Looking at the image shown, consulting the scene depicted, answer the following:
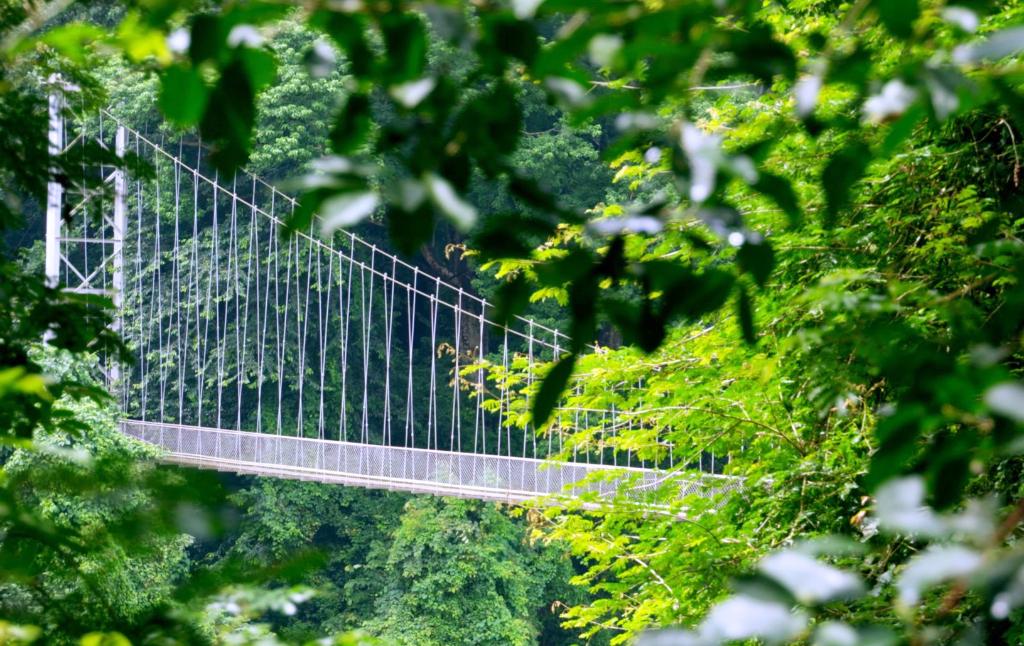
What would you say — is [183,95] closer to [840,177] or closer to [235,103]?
[235,103]

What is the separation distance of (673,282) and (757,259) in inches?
1.6

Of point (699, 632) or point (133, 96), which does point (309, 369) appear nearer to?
point (133, 96)

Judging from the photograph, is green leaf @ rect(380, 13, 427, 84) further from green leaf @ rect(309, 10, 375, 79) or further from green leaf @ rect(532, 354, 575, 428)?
green leaf @ rect(532, 354, 575, 428)

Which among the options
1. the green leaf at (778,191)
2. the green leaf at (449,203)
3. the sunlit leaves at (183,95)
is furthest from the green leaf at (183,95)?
the green leaf at (778,191)

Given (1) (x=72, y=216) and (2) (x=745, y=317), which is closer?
(2) (x=745, y=317)

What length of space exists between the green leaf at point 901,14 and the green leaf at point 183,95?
0.26 meters

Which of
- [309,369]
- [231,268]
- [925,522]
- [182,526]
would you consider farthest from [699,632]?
[231,268]

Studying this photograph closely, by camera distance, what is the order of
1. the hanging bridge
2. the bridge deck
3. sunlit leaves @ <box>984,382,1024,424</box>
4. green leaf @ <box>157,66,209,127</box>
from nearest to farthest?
sunlit leaves @ <box>984,382,1024,424</box>, green leaf @ <box>157,66,209,127</box>, the bridge deck, the hanging bridge

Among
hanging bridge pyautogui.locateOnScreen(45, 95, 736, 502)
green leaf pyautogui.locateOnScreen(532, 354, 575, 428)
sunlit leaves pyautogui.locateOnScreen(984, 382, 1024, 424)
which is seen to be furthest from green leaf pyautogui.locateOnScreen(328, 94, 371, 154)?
hanging bridge pyautogui.locateOnScreen(45, 95, 736, 502)

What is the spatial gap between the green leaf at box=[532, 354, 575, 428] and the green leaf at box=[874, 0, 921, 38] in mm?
177

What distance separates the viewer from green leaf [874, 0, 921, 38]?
441 mm

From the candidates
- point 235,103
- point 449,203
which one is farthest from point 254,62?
point 449,203

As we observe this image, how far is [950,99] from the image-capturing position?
17.5 inches

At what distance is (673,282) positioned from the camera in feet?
1.66
